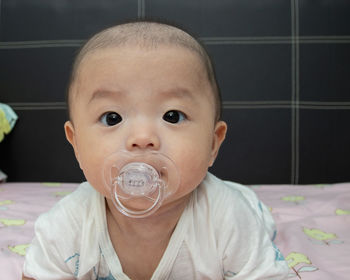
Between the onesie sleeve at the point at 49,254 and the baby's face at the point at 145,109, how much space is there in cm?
17

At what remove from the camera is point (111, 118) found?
65 cm

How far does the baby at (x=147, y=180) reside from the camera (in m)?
0.63

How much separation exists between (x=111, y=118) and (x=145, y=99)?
2.5 inches

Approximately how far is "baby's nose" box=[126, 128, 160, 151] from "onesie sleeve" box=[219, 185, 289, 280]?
0.80ft

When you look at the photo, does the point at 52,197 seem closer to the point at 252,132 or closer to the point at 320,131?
the point at 252,132

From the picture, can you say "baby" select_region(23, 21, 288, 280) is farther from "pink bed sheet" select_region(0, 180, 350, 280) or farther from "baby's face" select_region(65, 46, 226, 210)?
"pink bed sheet" select_region(0, 180, 350, 280)

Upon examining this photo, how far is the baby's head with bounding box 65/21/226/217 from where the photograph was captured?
2.06 feet

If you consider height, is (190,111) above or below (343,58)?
above

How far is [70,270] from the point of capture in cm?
79

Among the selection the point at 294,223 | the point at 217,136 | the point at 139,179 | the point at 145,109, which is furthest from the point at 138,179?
the point at 294,223

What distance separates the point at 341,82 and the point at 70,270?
1478 millimetres

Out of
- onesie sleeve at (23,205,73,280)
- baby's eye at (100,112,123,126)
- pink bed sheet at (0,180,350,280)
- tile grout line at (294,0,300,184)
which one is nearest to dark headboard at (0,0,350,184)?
tile grout line at (294,0,300,184)

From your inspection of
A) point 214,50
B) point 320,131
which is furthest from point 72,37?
point 320,131

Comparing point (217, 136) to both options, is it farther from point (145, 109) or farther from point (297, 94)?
point (297, 94)
